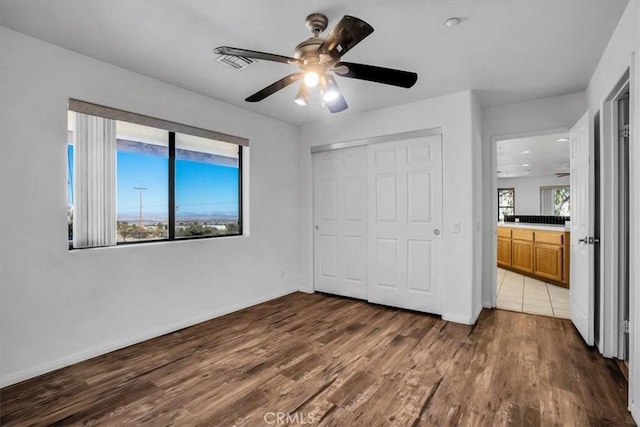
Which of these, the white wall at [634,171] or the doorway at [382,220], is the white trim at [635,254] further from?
the doorway at [382,220]

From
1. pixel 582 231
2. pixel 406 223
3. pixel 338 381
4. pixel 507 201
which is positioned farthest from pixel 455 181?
pixel 507 201

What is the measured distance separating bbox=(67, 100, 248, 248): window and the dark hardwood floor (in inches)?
44.4

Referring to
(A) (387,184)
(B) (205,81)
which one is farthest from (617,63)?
(B) (205,81)

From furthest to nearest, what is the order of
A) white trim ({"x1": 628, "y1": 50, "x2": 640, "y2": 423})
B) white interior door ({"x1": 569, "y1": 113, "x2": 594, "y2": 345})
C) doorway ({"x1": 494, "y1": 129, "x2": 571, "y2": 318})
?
doorway ({"x1": 494, "y1": 129, "x2": 571, "y2": 318}) → white interior door ({"x1": 569, "y1": 113, "x2": 594, "y2": 345}) → white trim ({"x1": 628, "y1": 50, "x2": 640, "y2": 423})

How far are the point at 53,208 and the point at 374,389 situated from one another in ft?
9.18

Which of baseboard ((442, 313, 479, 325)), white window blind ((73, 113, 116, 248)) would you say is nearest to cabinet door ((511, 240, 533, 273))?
baseboard ((442, 313, 479, 325))

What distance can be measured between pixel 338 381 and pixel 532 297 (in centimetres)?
360

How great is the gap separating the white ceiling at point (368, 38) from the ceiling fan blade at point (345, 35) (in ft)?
1.17

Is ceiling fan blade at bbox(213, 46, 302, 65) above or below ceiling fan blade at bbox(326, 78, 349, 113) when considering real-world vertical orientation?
above

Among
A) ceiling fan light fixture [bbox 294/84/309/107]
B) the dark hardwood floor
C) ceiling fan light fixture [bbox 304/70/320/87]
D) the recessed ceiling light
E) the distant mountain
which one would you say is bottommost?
the dark hardwood floor

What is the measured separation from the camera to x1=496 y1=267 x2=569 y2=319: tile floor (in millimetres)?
3848

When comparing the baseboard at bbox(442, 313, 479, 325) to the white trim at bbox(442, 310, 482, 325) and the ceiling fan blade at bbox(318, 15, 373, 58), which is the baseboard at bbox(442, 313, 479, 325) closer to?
the white trim at bbox(442, 310, 482, 325)

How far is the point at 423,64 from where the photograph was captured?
276 centimetres

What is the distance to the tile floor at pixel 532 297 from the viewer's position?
3848mm
